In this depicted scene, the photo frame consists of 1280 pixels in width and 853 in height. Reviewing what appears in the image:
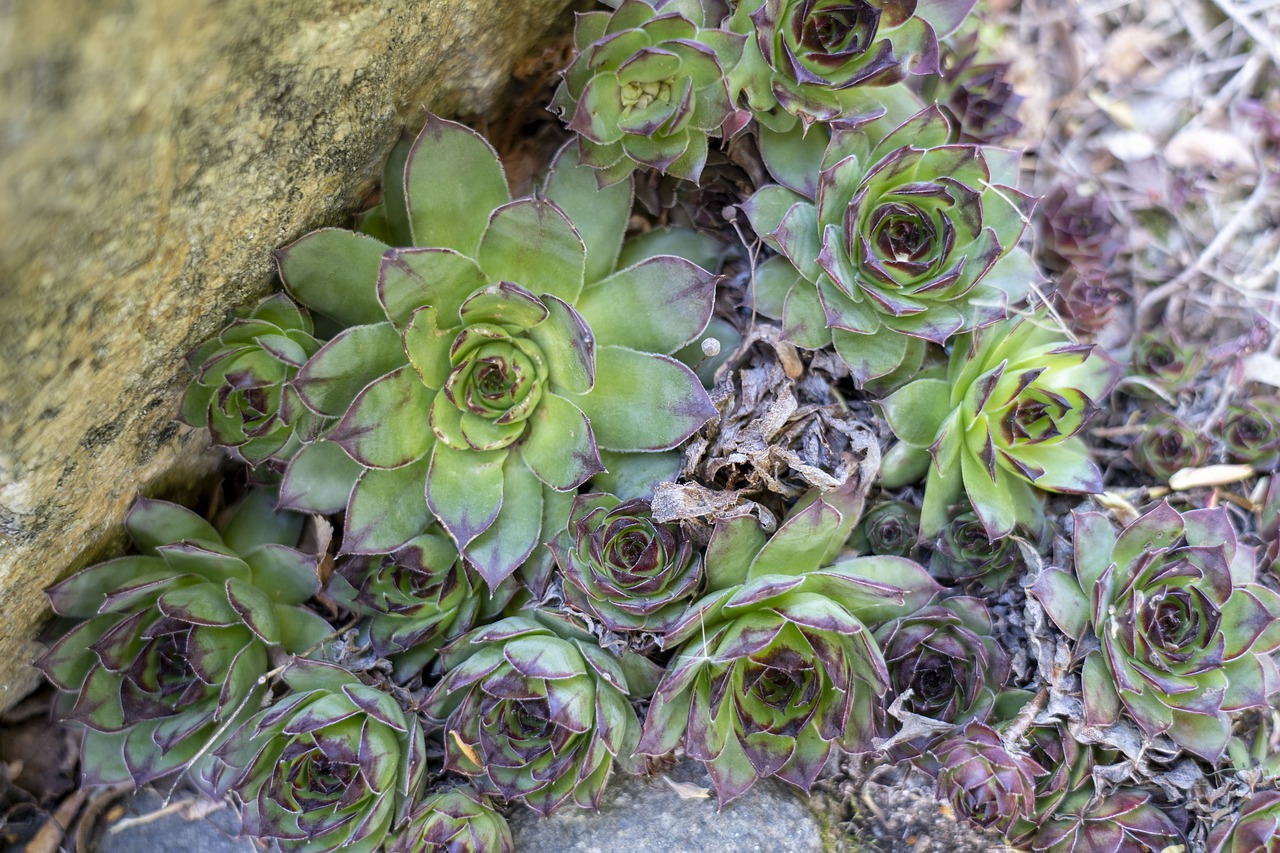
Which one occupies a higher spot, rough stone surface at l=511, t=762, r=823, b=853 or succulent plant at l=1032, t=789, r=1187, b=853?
rough stone surface at l=511, t=762, r=823, b=853

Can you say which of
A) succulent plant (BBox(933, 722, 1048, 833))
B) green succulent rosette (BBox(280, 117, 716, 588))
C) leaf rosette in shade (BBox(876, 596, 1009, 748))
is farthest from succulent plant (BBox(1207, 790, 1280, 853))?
green succulent rosette (BBox(280, 117, 716, 588))

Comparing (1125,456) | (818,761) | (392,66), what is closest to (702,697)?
(818,761)

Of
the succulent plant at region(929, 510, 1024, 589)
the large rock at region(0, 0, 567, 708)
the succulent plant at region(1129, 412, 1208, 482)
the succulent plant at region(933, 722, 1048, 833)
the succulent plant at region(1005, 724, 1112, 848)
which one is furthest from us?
the succulent plant at region(1129, 412, 1208, 482)

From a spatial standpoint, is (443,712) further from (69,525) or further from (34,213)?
(34,213)

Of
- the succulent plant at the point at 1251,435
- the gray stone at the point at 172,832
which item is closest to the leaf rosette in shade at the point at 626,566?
the gray stone at the point at 172,832

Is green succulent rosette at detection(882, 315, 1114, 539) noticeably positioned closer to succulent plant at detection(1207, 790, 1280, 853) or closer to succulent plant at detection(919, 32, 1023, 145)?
succulent plant at detection(919, 32, 1023, 145)

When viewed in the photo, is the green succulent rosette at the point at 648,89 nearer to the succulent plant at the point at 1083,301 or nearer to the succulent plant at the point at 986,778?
the succulent plant at the point at 1083,301
